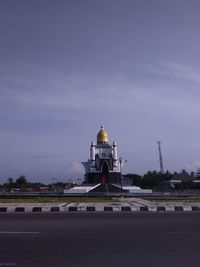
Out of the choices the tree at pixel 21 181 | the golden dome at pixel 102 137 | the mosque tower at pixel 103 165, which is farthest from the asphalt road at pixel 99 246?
the tree at pixel 21 181

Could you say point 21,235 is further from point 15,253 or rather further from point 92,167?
point 92,167

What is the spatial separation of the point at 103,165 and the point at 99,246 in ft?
178

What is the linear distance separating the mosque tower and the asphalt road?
49345mm

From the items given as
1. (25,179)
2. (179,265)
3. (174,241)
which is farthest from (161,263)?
(25,179)

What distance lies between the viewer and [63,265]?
6.26 meters

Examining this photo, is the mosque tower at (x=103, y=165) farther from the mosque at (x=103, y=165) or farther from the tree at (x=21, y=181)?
the tree at (x=21, y=181)

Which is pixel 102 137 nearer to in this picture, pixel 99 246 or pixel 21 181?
pixel 21 181

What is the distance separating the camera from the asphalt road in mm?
6547

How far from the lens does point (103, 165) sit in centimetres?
6212

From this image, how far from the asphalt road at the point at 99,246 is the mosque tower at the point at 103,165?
49345mm

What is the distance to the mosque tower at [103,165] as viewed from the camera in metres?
61.3

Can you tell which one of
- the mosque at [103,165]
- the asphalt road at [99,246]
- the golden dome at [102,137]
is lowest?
the asphalt road at [99,246]

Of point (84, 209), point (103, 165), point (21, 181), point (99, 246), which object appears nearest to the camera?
point (99, 246)

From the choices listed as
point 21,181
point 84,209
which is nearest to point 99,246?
point 84,209
